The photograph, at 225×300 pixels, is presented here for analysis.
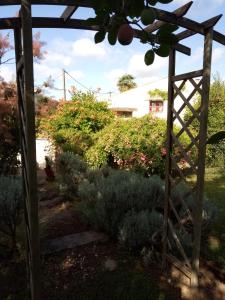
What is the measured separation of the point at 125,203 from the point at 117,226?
39cm

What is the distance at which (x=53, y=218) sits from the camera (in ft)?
17.5

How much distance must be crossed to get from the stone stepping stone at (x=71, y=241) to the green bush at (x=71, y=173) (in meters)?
2.00

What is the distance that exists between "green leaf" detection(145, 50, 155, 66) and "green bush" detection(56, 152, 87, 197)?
5.53 m

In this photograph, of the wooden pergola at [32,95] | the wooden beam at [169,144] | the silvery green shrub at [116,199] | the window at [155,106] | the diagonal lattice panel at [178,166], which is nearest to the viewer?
the wooden pergola at [32,95]

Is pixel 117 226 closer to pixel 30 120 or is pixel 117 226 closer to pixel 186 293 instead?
pixel 186 293

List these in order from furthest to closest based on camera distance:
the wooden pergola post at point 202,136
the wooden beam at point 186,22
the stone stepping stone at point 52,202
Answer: the stone stepping stone at point 52,202
the wooden pergola post at point 202,136
the wooden beam at point 186,22

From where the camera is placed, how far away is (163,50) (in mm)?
1025

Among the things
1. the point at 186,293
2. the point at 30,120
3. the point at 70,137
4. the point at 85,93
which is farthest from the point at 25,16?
the point at 85,93

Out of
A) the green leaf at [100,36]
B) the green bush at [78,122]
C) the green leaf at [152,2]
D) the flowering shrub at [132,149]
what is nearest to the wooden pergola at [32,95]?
the green leaf at [100,36]

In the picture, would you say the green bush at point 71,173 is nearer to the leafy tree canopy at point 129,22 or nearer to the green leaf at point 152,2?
the leafy tree canopy at point 129,22

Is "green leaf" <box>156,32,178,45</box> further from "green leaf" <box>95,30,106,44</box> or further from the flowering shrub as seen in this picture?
the flowering shrub

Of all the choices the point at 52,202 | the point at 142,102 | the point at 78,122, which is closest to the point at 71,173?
the point at 52,202

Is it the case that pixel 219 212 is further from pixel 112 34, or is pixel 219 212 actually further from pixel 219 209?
pixel 112 34

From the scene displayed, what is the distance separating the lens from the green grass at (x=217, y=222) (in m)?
4.24
